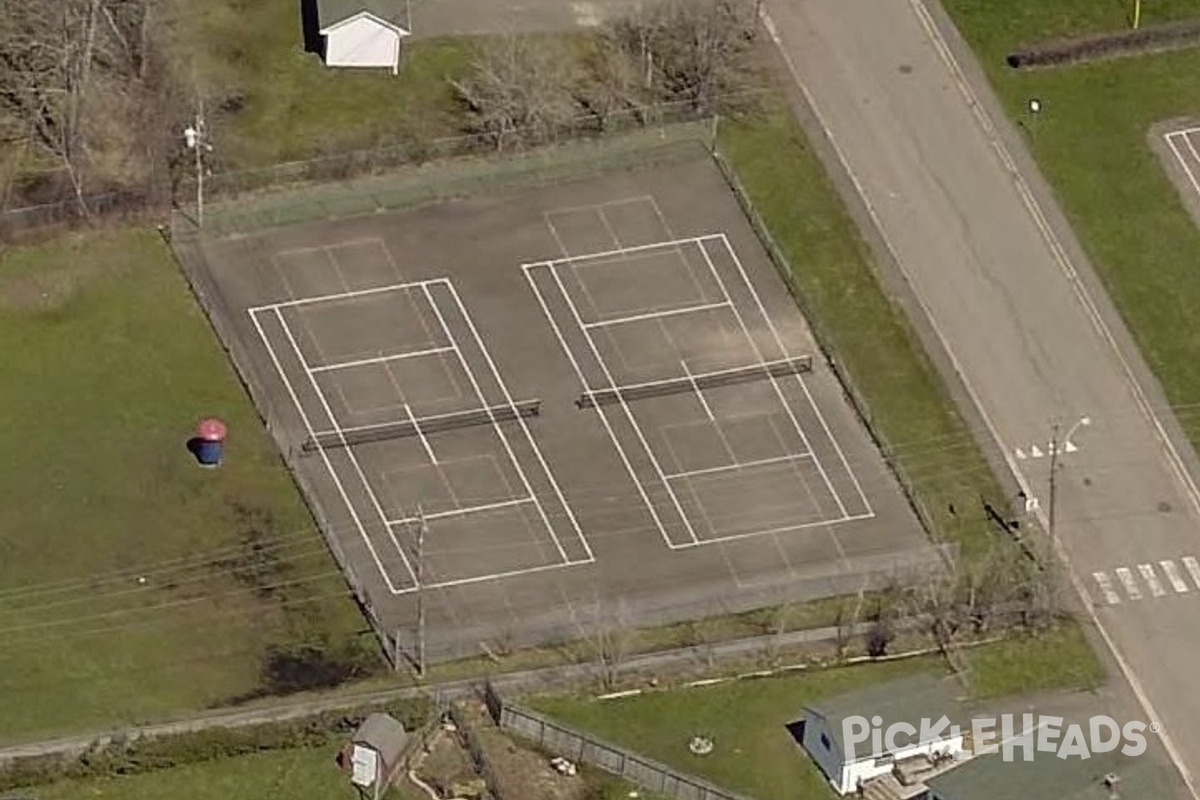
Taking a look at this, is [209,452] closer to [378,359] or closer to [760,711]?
[378,359]

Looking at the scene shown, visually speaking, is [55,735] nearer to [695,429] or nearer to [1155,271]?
[695,429]

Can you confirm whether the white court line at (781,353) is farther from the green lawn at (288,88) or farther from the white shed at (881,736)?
the green lawn at (288,88)

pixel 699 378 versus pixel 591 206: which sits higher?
pixel 591 206

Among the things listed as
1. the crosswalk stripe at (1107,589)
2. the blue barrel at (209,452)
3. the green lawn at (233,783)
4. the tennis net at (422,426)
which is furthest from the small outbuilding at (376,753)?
the crosswalk stripe at (1107,589)

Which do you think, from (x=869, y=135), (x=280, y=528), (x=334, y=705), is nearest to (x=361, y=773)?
(x=334, y=705)

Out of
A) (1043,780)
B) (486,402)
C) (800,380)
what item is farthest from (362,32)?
(1043,780)

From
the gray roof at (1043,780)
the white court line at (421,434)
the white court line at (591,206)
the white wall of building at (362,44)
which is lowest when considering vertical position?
the gray roof at (1043,780)
